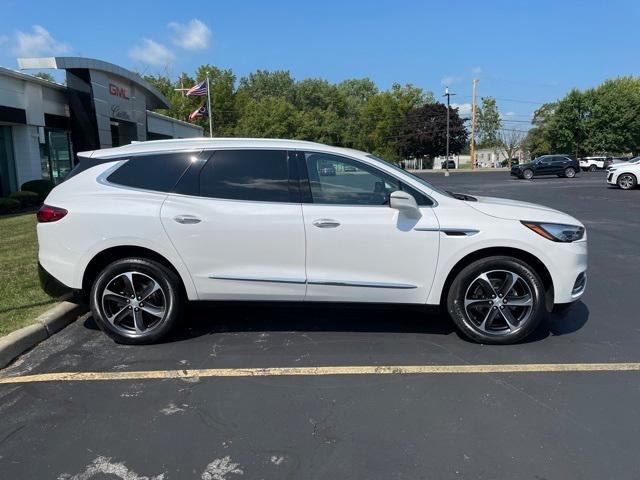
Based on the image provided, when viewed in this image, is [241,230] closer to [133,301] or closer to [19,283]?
[133,301]

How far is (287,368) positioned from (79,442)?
1.58 metres

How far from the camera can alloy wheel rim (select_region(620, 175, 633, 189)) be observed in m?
24.4

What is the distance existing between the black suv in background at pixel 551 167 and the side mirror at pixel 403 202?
3841cm

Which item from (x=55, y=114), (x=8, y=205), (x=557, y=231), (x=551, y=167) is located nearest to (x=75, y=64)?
(x=55, y=114)

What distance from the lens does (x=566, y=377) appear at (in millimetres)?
3988

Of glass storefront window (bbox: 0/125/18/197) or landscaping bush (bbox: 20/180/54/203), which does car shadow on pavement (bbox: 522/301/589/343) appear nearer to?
landscaping bush (bbox: 20/180/54/203)

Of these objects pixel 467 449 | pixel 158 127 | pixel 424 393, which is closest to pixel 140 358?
pixel 424 393

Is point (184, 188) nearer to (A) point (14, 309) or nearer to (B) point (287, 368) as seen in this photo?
(B) point (287, 368)

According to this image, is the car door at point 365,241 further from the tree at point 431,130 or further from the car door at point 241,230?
the tree at point 431,130

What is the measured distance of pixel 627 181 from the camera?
24.5m

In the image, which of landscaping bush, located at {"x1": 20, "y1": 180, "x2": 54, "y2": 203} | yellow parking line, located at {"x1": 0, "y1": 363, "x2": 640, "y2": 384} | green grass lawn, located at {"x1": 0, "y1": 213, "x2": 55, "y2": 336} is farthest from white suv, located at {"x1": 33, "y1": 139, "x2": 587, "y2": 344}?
landscaping bush, located at {"x1": 20, "y1": 180, "x2": 54, "y2": 203}

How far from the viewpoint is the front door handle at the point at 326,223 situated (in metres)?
4.47

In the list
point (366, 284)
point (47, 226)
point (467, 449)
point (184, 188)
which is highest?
point (184, 188)

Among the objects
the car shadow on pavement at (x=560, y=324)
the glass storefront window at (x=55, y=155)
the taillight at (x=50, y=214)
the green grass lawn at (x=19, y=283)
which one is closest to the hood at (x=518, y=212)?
the car shadow on pavement at (x=560, y=324)
